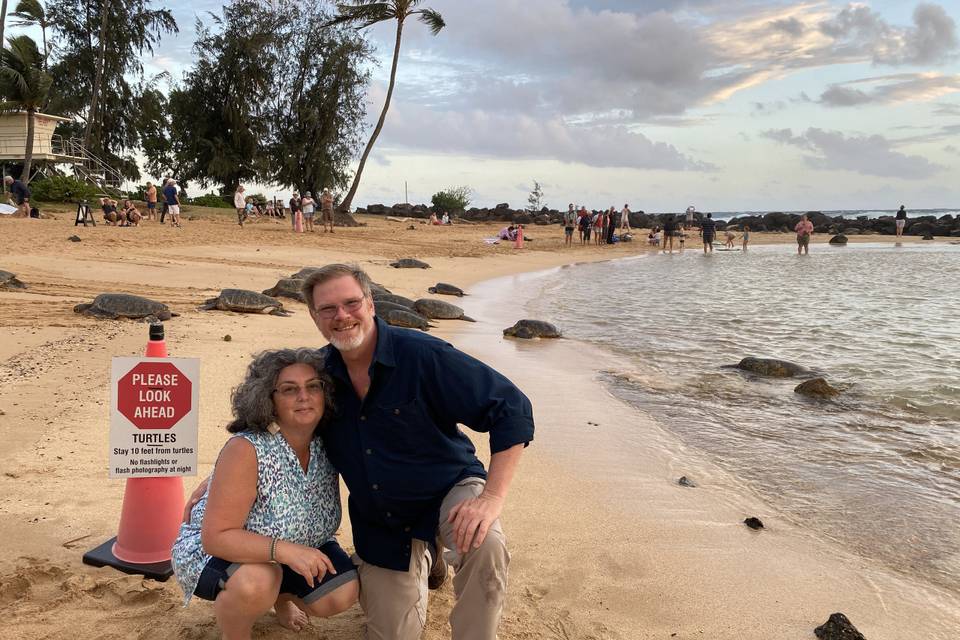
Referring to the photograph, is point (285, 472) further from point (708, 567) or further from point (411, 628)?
point (708, 567)

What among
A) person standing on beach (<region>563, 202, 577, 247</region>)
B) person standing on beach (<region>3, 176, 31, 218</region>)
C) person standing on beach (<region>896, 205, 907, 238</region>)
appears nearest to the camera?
person standing on beach (<region>3, 176, 31, 218</region>)

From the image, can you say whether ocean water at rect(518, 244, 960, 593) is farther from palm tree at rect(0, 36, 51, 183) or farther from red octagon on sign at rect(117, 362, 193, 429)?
palm tree at rect(0, 36, 51, 183)

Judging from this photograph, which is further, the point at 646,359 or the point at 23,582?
the point at 646,359

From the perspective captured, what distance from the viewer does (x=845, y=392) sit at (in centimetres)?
766

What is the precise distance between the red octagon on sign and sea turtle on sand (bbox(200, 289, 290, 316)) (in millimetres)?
6574

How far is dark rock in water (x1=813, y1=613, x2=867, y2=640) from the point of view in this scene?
2877 mm

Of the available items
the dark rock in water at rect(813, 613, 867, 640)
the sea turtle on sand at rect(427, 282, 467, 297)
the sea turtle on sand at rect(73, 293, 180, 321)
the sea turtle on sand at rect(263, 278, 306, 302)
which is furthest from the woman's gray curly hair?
the sea turtle on sand at rect(427, 282, 467, 297)

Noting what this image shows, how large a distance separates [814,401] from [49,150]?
36.0 meters

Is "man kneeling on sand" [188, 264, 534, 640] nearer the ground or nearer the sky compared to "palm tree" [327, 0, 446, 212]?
nearer the ground

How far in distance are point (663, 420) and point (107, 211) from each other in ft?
71.9

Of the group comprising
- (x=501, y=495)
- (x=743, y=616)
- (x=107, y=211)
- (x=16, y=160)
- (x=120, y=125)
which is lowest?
(x=743, y=616)

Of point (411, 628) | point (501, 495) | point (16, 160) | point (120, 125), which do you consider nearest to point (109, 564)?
point (411, 628)

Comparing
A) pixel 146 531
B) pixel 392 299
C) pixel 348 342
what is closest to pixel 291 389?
pixel 348 342

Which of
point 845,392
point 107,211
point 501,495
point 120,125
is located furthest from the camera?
point 120,125
